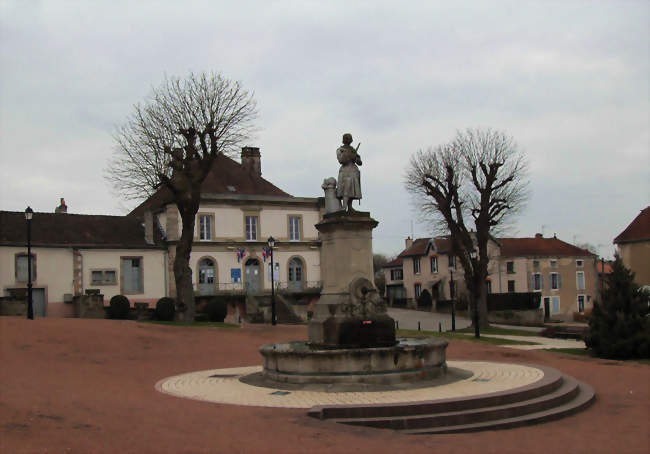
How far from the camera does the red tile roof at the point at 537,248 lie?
55625 mm

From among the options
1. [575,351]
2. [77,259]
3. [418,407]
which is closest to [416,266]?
[77,259]

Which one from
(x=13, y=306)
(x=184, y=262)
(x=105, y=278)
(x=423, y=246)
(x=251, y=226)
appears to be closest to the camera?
(x=13, y=306)

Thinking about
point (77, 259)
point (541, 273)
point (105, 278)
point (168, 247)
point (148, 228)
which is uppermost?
point (148, 228)

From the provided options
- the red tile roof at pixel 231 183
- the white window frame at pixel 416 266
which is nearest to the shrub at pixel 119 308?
the red tile roof at pixel 231 183

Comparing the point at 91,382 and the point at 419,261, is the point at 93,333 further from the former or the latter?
the point at 419,261

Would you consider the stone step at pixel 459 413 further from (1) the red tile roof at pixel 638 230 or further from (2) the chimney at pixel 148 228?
(1) the red tile roof at pixel 638 230

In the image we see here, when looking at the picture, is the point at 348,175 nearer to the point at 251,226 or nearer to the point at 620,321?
the point at 620,321

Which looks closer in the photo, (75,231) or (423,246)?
(75,231)

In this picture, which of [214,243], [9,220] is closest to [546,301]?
[214,243]

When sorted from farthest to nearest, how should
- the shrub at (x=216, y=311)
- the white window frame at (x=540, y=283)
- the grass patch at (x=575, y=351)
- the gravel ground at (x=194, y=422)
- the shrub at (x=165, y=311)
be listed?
the white window frame at (x=540, y=283)
the shrub at (x=216, y=311)
the shrub at (x=165, y=311)
the grass patch at (x=575, y=351)
the gravel ground at (x=194, y=422)

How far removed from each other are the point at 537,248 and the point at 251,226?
26574 millimetres

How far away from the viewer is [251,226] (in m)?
42.8

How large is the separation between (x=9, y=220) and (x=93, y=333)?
17743mm

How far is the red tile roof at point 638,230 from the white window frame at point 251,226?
2770 centimetres
